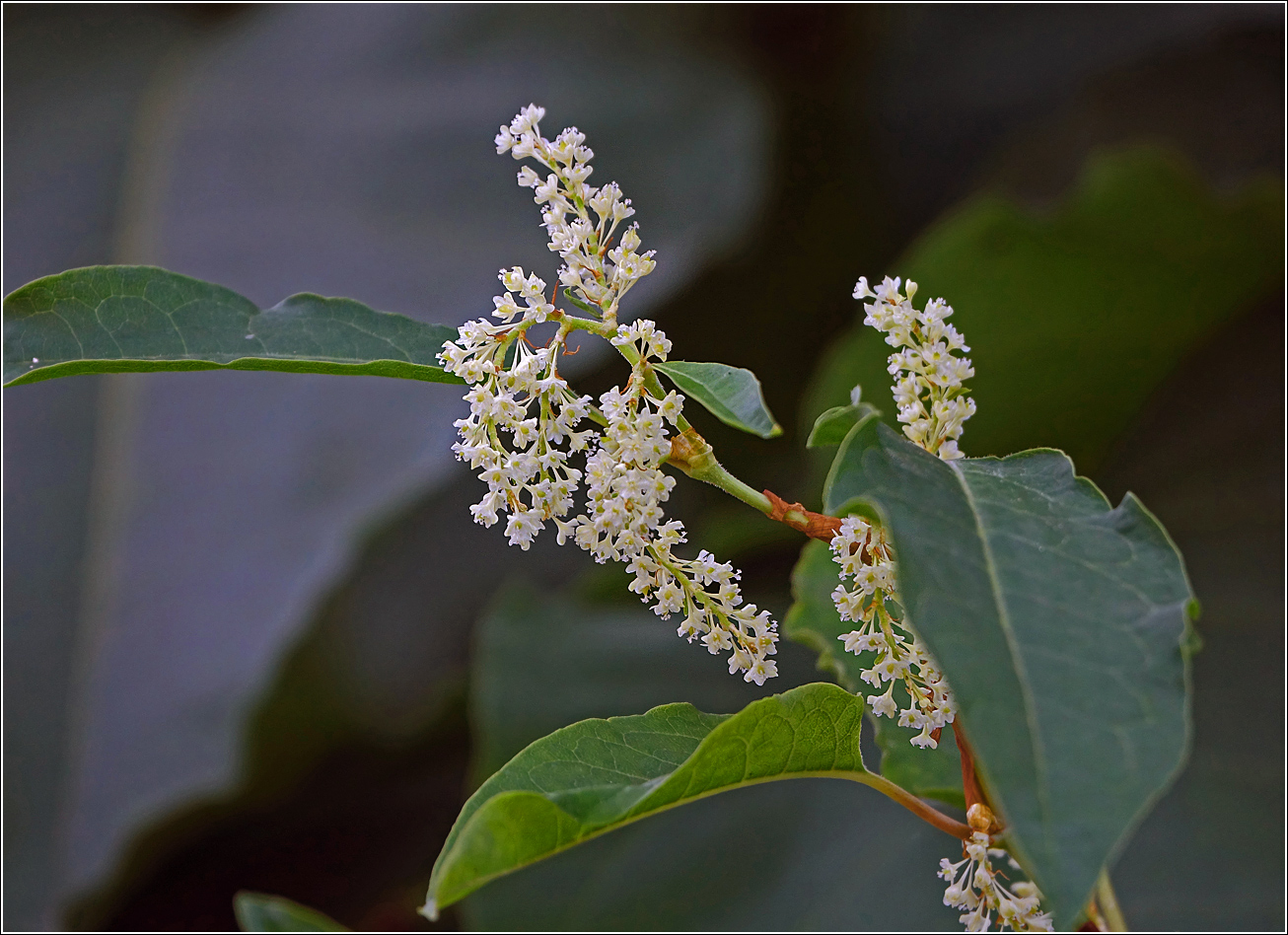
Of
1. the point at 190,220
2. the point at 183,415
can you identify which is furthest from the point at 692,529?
the point at 190,220

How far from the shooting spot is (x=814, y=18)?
5.07 feet

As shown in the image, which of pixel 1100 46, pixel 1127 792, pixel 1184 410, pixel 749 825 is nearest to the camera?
pixel 1127 792

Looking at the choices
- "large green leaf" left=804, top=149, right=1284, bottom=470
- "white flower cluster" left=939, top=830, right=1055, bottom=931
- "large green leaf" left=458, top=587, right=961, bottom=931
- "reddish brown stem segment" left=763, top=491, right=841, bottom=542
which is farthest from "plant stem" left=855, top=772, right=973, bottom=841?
"large green leaf" left=804, top=149, right=1284, bottom=470

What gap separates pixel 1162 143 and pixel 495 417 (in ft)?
4.60

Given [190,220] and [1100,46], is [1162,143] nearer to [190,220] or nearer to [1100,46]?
[1100,46]

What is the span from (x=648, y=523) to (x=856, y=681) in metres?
0.30

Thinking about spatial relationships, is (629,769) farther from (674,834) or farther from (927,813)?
(674,834)

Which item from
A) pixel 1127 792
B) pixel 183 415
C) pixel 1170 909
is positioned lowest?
pixel 1170 909

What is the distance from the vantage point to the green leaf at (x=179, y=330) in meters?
0.46

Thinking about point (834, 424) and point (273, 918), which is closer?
point (834, 424)

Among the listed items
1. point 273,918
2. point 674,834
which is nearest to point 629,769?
point 273,918

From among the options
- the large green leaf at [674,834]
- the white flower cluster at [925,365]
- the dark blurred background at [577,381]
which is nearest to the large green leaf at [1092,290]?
the dark blurred background at [577,381]

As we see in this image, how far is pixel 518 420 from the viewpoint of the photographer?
43 centimetres

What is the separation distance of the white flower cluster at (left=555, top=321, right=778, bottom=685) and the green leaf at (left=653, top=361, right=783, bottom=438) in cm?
2
